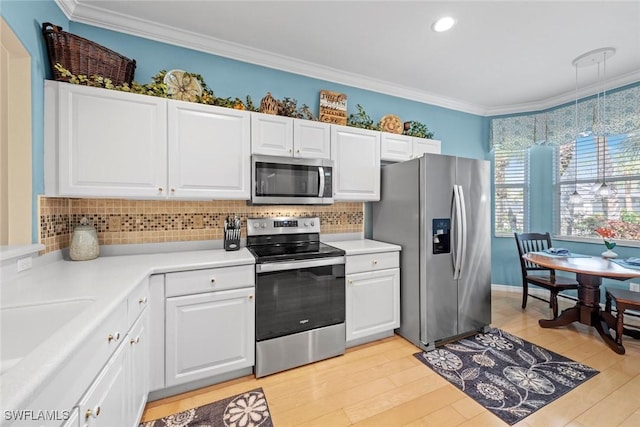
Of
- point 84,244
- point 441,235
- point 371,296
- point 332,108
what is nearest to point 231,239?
point 84,244

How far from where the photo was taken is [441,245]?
2438 mm

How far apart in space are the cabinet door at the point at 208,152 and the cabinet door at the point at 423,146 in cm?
187

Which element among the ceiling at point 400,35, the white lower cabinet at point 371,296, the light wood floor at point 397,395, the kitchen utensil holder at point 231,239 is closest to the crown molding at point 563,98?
the ceiling at point 400,35

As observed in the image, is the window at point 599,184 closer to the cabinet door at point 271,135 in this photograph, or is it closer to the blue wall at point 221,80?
the blue wall at point 221,80

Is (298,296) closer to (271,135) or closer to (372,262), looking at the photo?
(372,262)

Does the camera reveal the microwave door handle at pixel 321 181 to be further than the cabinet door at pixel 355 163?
No

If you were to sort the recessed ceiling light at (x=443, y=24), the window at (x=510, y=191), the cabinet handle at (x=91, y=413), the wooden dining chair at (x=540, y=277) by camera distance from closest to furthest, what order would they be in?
the cabinet handle at (x=91, y=413) → the recessed ceiling light at (x=443, y=24) → the wooden dining chair at (x=540, y=277) → the window at (x=510, y=191)

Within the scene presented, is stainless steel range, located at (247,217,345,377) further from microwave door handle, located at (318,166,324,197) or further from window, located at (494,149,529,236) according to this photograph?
window, located at (494,149,529,236)

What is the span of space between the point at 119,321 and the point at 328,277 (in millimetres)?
1414

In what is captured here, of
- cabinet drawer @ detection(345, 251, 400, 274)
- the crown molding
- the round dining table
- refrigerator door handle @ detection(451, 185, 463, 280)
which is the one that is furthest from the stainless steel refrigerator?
the crown molding

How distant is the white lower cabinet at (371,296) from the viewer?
7.79ft

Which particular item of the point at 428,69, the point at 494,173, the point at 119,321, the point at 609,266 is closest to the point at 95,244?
the point at 119,321

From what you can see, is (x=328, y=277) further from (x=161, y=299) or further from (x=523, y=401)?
(x=523, y=401)

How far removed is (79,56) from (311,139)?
1684 mm
